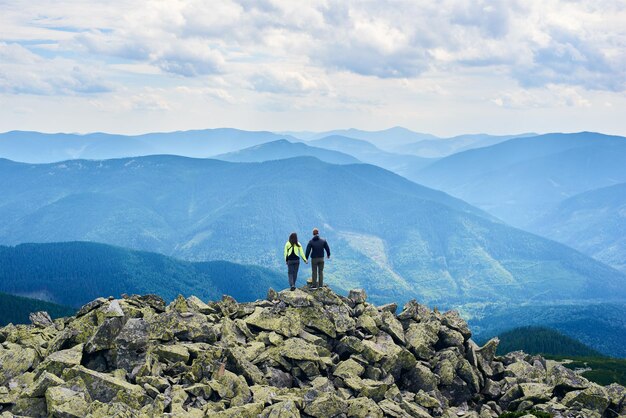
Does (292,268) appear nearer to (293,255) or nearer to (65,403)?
(293,255)

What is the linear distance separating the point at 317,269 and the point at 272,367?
13.7m

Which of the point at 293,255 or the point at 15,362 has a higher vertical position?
the point at 293,255

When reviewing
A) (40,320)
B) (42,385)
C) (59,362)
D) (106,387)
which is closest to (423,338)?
(106,387)

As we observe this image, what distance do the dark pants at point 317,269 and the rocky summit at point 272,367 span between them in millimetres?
1451

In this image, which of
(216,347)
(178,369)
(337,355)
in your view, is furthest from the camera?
(337,355)

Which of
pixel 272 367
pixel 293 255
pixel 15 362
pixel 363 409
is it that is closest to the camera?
pixel 363 409

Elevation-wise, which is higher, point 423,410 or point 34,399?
point 34,399

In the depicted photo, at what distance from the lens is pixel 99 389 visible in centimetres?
4197

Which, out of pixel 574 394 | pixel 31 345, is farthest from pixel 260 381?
pixel 574 394

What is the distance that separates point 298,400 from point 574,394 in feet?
78.6

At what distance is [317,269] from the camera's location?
61312 mm

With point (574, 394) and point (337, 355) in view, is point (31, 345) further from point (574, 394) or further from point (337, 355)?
point (574, 394)

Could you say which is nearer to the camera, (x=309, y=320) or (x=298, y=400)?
(x=298, y=400)

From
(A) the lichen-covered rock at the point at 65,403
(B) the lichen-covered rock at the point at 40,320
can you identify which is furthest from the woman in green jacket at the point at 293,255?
(A) the lichen-covered rock at the point at 65,403
